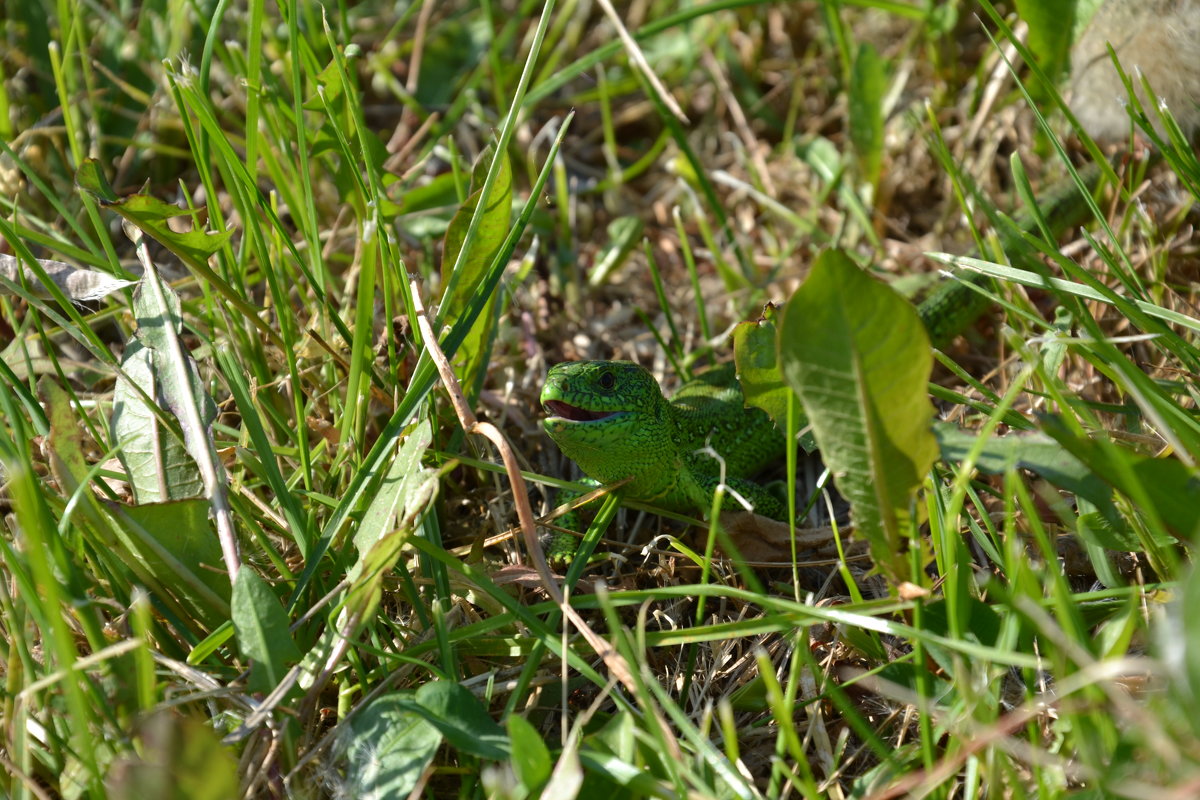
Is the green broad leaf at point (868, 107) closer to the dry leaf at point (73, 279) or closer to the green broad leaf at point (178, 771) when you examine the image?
the dry leaf at point (73, 279)

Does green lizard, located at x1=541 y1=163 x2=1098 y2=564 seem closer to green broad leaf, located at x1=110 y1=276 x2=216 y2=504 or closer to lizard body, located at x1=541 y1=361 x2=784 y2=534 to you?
lizard body, located at x1=541 y1=361 x2=784 y2=534

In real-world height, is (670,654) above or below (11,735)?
below

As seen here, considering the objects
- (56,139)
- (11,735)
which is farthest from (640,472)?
(56,139)

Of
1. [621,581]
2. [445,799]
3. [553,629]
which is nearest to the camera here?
[445,799]

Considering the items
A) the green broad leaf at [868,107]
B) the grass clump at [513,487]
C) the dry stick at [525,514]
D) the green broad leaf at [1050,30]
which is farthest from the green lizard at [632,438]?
the green broad leaf at [1050,30]

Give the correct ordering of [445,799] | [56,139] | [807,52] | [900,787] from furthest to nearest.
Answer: [807,52]
[56,139]
[445,799]
[900,787]

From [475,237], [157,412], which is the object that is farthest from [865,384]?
[157,412]

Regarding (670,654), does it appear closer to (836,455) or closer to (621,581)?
(621,581)
